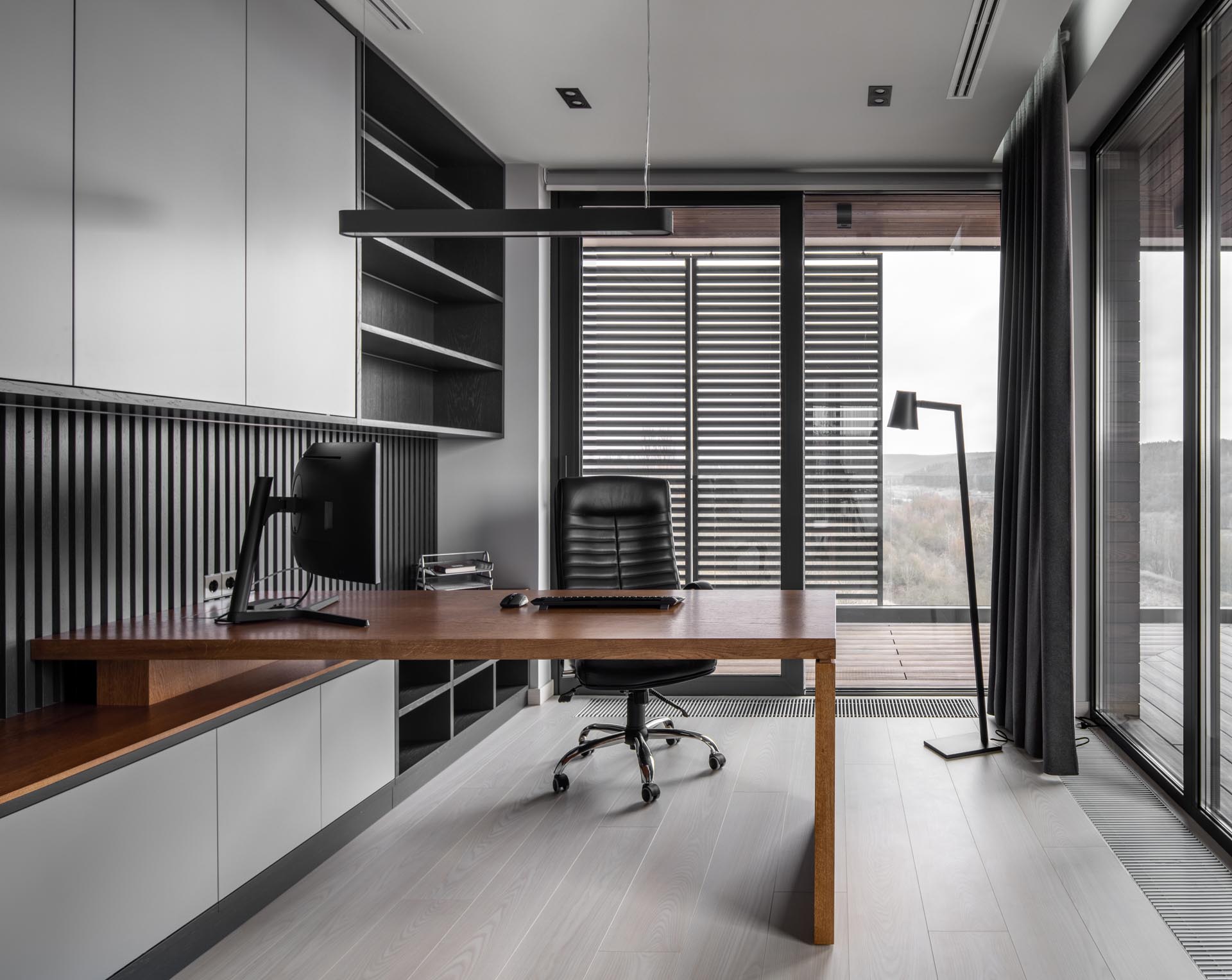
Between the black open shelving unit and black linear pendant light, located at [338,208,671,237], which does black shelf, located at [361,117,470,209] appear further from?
black linear pendant light, located at [338,208,671,237]

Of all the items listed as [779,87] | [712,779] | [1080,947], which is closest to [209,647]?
[712,779]

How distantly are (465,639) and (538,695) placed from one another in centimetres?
242

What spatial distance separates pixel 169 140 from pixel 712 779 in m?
2.71

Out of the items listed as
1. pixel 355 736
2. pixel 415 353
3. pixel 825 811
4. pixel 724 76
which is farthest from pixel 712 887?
pixel 724 76

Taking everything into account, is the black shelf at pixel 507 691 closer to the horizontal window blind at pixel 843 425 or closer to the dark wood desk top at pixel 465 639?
the horizontal window blind at pixel 843 425

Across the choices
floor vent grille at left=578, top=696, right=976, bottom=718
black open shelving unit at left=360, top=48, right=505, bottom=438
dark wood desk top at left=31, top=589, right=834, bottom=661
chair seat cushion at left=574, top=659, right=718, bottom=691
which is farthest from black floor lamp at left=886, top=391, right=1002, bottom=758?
black open shelving unit at left=360, top=48, right=505, bottom=438

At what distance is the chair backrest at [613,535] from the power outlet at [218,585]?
132cm

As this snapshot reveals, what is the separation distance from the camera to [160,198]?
2.10 metres

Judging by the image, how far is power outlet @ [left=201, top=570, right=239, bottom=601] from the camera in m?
2.73

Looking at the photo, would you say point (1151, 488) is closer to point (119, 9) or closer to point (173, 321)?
point (173, 321)

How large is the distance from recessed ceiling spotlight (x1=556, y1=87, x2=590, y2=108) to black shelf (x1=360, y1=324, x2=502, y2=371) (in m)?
1.15

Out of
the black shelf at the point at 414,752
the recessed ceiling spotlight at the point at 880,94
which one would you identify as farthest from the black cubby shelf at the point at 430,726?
the recessed ceiling spotlight at the point at 880,94

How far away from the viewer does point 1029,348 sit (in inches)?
142

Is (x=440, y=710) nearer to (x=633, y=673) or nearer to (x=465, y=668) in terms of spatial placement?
(x=465, y=668)
